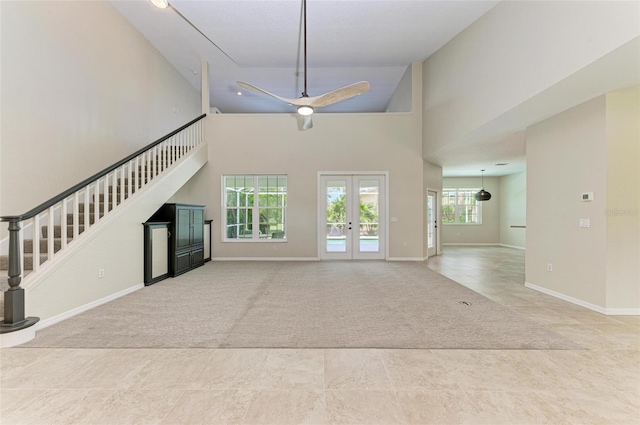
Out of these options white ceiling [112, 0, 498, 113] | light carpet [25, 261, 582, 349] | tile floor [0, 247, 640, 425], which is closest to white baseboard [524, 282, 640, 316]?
tile floor [0, 247, 640, 425]

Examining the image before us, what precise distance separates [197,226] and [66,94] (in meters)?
3.05

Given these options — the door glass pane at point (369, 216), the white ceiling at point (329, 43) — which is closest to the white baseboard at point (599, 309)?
the white ceiling at point (329, 43)

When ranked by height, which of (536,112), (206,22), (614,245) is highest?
(206,22)

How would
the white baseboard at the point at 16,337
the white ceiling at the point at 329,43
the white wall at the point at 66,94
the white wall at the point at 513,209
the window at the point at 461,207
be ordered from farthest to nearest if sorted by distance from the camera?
the window at the point at 461,207
the white wall at the point at 513,209
the white ceiling at the point at 329,43
the white wall at the point at 66,94
the white baseboard at the point at 16,337

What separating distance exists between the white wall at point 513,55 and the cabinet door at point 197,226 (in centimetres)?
552

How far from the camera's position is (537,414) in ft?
5.38

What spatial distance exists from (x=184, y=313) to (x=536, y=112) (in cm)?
544

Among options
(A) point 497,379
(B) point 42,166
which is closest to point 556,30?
(A) point 497,379

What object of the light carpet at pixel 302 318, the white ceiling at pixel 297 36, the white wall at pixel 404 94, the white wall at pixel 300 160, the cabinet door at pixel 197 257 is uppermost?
the white ceiling at pixel 297 36

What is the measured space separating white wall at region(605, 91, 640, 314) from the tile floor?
1002 millimetres

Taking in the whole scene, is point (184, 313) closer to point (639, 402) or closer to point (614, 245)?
point (639, 402)

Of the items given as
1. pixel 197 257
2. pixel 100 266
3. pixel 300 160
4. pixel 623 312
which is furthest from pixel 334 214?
pixel 623 312

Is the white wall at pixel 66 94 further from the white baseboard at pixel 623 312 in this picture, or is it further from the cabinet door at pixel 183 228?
the white baseboard at pixel 623 312

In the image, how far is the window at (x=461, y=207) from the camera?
10.9 meters
